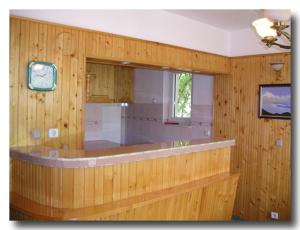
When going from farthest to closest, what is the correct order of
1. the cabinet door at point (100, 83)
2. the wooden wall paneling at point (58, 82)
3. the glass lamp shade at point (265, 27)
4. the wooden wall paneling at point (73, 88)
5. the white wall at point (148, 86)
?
the white wall at point (148, 86) → the cabinet door at point (100, 83) → the wooden wall paneling at point (73, 88) → the wooden wall paneling at point (58, 82) → the glass lamp shade at point (265, 27)

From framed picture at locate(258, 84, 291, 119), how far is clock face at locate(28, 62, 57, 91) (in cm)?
289

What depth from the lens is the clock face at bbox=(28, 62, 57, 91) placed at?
9.54ft

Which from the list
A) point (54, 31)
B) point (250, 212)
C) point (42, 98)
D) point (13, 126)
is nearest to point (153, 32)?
point (54, 31)

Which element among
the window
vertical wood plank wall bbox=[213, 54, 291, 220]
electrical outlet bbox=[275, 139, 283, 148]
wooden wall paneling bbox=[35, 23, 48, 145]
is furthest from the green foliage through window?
wooden wall paneling bbox=[35, 23, 48, 145]

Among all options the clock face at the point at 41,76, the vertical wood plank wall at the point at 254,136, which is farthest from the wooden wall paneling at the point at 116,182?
the vertical wood plank wall at the point at 254,136

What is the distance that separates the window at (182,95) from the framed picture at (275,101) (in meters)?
1.21

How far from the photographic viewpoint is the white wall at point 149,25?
313cm

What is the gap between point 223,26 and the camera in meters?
4.73

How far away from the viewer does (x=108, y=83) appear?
536 centimetres

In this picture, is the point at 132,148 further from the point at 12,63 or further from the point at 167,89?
the point at 167,89

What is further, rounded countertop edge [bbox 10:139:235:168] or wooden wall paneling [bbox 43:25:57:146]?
wooden wall paneling [bbox 43:25:57:146]

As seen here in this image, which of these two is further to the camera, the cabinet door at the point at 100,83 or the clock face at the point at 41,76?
the cabinet door at the point at 100,83

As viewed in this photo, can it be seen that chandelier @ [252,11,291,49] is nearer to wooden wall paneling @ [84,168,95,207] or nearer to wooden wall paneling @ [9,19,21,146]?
wooden wall paneling @ [84,168,95,207]

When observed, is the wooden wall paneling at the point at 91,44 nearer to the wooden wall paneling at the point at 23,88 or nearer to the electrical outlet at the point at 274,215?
the wooden wall paneling at the point at 23,88
